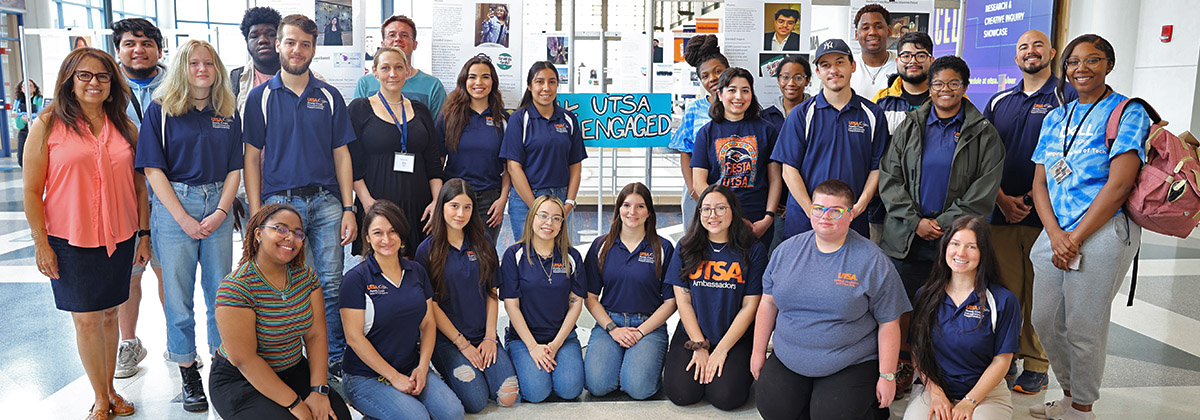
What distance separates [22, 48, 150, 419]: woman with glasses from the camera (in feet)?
9.29

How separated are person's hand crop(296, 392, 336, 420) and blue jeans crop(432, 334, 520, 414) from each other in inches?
23.2

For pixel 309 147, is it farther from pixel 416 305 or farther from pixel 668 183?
pixel 668 183

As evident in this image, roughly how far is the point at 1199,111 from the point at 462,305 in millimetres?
8776

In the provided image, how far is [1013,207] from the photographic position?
3.55 metres

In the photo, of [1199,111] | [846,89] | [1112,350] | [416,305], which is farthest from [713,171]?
[1199,111]

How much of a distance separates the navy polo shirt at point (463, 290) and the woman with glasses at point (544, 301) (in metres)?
0.13

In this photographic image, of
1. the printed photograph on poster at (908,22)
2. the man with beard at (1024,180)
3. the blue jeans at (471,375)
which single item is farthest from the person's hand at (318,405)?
the printed photograph on poster at (908,22)

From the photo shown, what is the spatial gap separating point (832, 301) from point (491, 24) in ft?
8.90

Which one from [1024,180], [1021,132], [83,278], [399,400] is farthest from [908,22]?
[83,278]

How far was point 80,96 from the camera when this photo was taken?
287 centimetres

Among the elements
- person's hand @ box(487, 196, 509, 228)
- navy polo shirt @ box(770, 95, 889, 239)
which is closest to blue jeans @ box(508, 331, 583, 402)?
person's hand @ box(487, 196, 509, 228)

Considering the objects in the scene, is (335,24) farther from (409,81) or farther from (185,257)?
(185,257)

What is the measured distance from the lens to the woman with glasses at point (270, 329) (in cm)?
261

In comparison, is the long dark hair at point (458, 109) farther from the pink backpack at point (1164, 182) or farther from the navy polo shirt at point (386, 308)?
the pink backpack at point (1164, 182)
